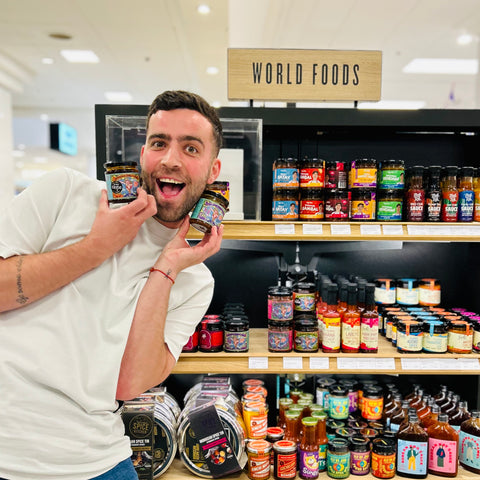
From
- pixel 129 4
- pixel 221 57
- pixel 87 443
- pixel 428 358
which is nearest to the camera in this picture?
pixel 87 443

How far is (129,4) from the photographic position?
4.81 m

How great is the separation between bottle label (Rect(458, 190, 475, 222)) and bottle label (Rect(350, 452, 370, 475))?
1106 mm

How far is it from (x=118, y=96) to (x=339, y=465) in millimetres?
8827

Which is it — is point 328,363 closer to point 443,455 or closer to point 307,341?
point 307,341

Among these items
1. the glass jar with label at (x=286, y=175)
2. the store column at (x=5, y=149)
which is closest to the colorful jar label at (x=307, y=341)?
the glass jar with label at (x=286, y=175)

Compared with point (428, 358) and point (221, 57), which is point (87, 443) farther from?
point (221, 57)

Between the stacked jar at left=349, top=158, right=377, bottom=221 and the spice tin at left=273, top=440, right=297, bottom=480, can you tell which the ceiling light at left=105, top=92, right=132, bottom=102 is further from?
the spice tin at left=273, top=440, right=297, bottom=480

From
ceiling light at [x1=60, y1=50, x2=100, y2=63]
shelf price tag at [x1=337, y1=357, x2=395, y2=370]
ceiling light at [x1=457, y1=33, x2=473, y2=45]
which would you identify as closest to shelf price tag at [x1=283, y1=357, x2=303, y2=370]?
shelf price tag at [x1=337, y1=357, x2=395, y2=370]

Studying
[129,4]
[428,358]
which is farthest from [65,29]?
[428,358]

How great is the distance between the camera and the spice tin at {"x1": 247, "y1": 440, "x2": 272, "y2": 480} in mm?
1890

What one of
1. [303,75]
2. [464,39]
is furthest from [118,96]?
[303,75]

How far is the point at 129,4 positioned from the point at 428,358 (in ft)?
15.1

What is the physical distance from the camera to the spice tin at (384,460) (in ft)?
6.33

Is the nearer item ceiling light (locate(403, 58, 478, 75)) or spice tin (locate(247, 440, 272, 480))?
spice tin (locate(247, 440, 272, 480))
